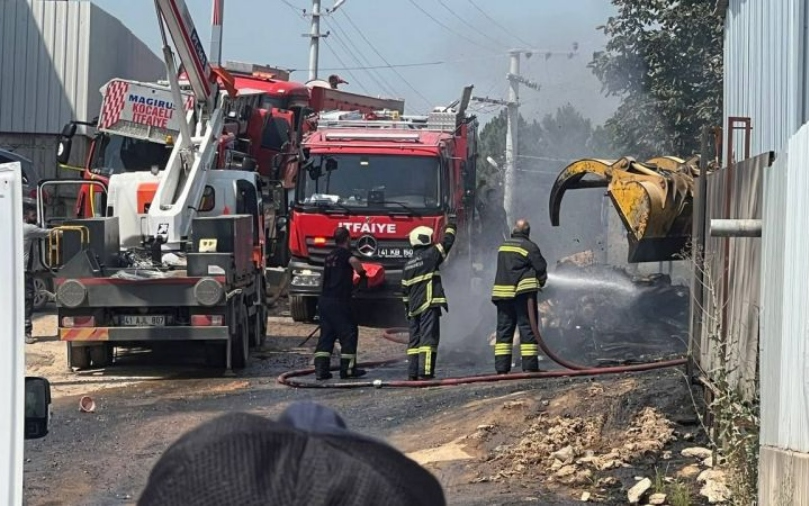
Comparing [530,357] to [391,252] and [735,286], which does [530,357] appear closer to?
[735,286]

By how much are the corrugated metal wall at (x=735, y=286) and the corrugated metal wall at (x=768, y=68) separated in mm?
552

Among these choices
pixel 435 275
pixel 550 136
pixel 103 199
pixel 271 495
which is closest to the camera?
pixel 271 495

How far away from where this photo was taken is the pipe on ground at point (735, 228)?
22.2ft

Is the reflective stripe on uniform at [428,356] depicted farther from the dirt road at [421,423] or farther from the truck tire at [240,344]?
the truck tire at [240,344]

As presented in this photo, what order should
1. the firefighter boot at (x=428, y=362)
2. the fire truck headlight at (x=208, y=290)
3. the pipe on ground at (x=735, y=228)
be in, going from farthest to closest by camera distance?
the fire truck headlight at (x=208, y=290) < the firefighter boot at (x=428, y=362) < the pipe on ground at (x=735, y=228)

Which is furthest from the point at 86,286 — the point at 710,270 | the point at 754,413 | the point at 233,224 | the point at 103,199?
the point at 754,413

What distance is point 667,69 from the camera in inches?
850

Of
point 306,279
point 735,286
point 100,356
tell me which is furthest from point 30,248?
point 735,286

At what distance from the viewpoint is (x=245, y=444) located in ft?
4.71

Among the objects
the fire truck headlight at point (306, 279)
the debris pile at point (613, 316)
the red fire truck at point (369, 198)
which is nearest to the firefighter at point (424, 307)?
the debris pile at point (613, 316)

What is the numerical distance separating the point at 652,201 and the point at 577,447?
4.61 meters

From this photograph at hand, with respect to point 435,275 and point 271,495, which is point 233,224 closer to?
point 435,275

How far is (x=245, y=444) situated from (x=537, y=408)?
8.80 meters

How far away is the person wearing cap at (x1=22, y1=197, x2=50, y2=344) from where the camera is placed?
587 inches
